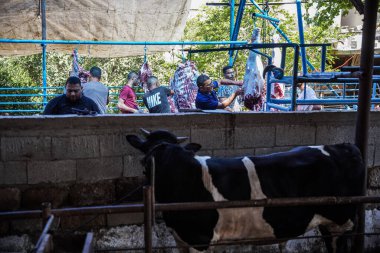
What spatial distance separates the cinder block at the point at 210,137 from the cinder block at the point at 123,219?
0.94 metres

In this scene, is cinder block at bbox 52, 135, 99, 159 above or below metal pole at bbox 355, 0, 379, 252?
below

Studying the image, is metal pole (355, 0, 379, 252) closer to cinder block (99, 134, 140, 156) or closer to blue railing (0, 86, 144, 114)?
cinder block (99, 134, 140, 156)

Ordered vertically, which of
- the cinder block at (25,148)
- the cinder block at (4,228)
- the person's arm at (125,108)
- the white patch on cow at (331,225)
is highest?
the person's arm at (125,108)

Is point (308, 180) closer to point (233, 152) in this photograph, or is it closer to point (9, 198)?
point (233, 152)

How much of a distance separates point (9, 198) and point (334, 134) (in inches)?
135

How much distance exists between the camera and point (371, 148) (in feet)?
18.0

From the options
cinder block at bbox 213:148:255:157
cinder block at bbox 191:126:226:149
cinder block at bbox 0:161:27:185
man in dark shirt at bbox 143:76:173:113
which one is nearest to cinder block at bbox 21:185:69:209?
cinder block at bbox 0:161:27:185

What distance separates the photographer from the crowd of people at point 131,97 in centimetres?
557

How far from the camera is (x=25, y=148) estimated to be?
440 centimetres

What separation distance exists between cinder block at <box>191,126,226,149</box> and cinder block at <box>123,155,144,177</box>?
0.59 m

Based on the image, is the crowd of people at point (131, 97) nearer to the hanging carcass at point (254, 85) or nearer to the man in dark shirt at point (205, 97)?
the man in dark shirt at point (205, 97)

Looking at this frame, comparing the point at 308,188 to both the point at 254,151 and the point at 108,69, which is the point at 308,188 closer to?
the point at 254,151

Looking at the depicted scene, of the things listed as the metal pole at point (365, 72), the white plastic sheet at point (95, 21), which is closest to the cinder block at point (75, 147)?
the metal pole at point (365, 72)

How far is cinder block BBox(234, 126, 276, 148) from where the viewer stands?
16.3 feet
